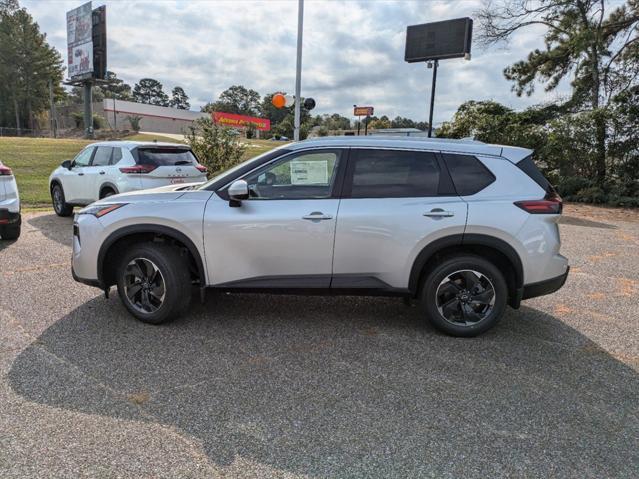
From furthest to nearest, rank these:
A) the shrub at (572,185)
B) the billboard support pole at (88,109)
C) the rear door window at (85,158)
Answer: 1. the billboard support pole at (88,109)
2. the shrub at (572,185)
3. the rear door window at (85,158)

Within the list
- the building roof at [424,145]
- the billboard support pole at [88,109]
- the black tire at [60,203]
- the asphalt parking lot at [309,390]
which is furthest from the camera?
the billboard support pole at [88,109]

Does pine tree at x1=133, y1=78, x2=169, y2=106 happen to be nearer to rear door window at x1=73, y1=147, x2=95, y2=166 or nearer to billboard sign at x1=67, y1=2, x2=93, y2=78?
billboard sign at x1=67, y1=2, x2=93, y2=78

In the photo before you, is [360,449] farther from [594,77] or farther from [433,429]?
[594,77]

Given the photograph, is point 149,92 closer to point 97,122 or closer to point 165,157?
point 97,122

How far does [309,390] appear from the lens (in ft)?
10.5

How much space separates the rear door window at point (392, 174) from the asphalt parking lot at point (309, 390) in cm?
126

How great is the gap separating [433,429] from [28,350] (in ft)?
10.2

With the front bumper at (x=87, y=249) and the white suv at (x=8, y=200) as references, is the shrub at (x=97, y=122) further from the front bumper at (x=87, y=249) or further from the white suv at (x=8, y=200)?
the front bumper at (x=87, y=249)

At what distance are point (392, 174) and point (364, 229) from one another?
56 centimetres

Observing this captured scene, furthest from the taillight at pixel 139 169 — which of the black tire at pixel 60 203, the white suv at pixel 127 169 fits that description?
the black tire at pixel 60 203

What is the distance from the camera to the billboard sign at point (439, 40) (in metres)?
14.6

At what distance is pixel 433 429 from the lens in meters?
2.79

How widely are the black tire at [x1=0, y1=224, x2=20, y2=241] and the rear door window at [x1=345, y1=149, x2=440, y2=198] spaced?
577cm

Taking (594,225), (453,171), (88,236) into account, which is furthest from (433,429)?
(594,225)
